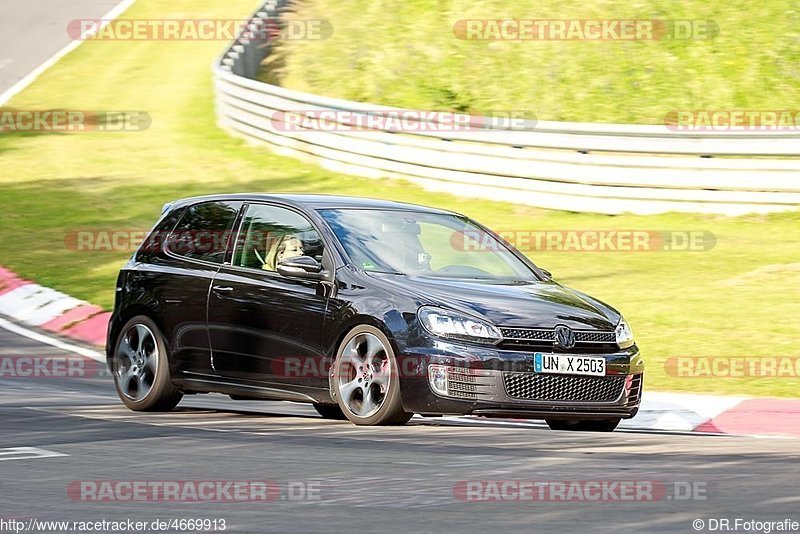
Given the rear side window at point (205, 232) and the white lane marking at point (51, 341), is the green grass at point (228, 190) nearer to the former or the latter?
the white lane marking at point (51, 341)

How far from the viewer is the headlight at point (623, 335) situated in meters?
10.2

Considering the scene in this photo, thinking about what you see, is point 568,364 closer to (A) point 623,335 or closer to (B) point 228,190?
(A) point 623,335

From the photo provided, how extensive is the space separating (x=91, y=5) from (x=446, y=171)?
2535cm

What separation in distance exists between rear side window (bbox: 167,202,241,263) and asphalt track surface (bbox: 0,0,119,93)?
23.8 m

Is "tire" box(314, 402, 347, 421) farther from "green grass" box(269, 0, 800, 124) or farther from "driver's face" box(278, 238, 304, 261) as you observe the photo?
"green grass" box(269, 0, 800, 124)

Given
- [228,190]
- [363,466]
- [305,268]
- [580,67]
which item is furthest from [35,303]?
[580,67]

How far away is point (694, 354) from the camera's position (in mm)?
12938

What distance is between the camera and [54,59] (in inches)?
1484

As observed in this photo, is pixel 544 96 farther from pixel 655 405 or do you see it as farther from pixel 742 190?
pixel 655 405

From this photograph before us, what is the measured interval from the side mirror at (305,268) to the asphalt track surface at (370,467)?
1.00m

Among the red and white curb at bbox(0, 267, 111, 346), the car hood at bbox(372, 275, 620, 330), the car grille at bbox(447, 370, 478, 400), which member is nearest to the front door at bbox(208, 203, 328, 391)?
the car hood at bbox(372, 275, 620, 330)

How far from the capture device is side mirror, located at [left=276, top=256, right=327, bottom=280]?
404 inches

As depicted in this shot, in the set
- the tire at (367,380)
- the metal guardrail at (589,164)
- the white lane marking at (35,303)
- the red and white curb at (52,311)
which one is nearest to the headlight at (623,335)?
the tire at (367,380)

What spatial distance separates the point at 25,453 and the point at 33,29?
34.9 meters
